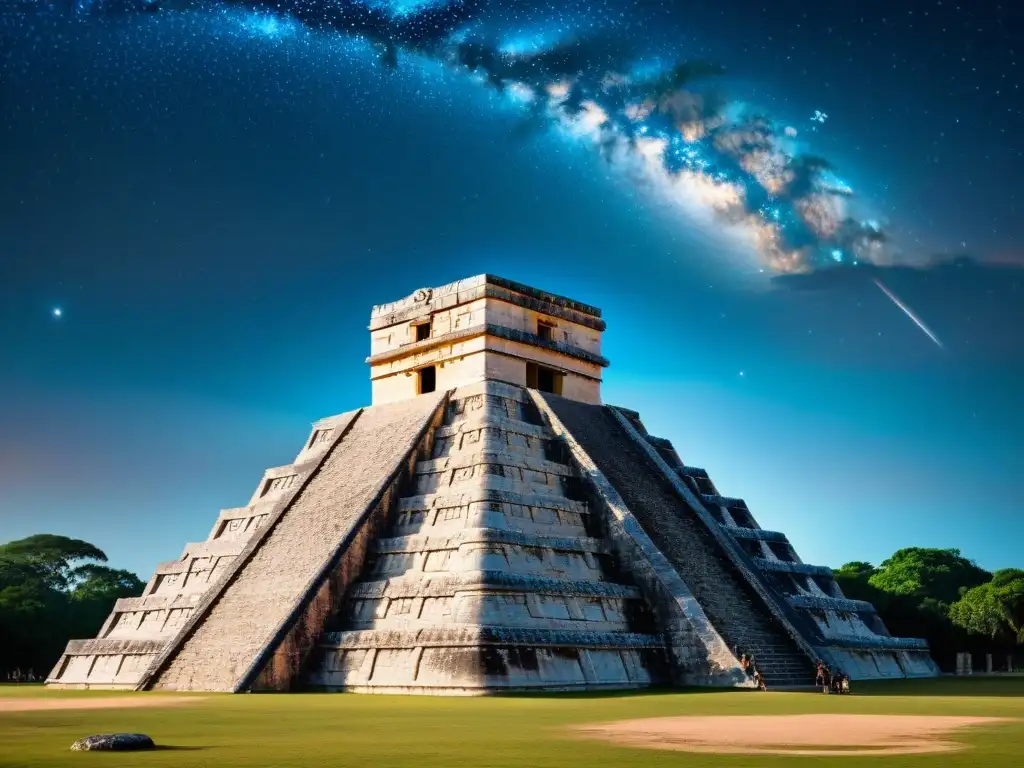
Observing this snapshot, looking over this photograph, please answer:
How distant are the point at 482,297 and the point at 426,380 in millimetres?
2729

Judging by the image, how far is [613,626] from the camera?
1873 cm

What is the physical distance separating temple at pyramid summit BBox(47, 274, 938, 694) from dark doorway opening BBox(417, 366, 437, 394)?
0.05m

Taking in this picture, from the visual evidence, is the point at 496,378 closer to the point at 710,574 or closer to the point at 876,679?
the point at 710,574

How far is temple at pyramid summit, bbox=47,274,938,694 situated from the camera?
17.6m

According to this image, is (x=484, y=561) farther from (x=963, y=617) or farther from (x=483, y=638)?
(x=963, y=617)

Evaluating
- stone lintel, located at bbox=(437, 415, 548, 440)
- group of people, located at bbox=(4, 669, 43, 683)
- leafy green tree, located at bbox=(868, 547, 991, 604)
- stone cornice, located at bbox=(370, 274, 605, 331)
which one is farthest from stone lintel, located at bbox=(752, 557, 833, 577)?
leafy green tree, located at bbox=(868, 547, 991, 604)

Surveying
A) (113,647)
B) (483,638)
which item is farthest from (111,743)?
(113,647)

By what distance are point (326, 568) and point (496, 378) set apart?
21.1 feet

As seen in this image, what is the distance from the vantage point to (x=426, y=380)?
2569cm

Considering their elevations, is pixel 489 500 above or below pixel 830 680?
above

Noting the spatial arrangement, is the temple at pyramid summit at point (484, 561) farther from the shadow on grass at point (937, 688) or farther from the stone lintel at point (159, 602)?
the shadow on grass at point (937, 688)

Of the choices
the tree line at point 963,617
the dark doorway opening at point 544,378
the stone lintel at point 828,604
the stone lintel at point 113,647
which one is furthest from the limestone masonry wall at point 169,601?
the tree line at point 963,617

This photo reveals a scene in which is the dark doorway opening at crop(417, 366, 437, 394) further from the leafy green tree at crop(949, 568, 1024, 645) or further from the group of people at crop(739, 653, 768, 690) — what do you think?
the leafy green tree at crop(949, 568, 1024, 645)

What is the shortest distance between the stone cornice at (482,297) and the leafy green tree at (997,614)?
50.5 ft
